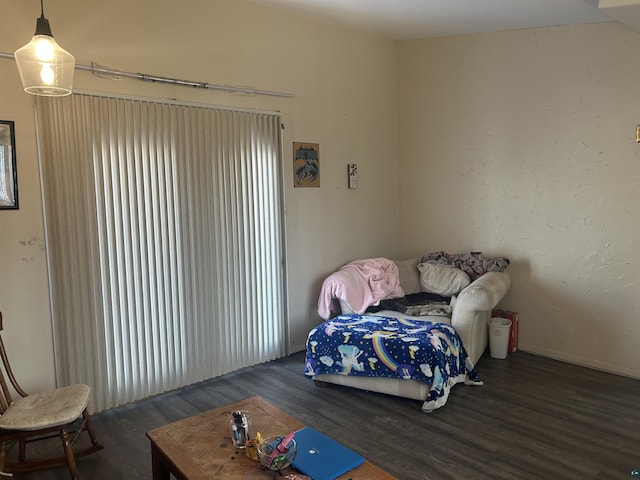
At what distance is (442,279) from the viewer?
4402 millimetres

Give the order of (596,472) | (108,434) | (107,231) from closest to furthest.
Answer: (596,472) → (108,434) → (107,231)

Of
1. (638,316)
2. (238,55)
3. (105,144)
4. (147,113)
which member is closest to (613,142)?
(638,316)

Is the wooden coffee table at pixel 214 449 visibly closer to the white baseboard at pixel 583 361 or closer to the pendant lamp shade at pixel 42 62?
the pendant lamp shade at pixel 42 62

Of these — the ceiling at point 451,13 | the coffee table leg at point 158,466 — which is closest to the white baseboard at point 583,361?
the ceiling at point 451,13

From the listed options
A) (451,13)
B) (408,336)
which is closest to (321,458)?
(408,336)

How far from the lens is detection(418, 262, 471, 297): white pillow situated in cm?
428

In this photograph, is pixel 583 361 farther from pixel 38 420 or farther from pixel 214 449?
pixel 38 420

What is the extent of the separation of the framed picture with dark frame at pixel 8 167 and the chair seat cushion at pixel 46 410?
1.12 m

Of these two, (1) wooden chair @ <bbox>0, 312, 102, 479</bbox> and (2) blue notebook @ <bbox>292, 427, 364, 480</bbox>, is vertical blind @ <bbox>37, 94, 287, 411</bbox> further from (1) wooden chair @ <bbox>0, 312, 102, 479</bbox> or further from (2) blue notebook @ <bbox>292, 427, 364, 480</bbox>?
(2) blue notebook @ <bbox>292, 427, 364, 480</bbox>

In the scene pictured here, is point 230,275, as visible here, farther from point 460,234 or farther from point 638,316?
point 638,316

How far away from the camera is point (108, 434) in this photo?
2.98m

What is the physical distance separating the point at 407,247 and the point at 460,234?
2.16 ft

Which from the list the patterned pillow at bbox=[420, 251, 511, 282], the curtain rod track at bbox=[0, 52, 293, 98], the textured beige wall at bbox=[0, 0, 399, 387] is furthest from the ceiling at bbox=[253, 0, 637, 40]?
the patterned pillow at bbox=[420, 251, 511, 282]

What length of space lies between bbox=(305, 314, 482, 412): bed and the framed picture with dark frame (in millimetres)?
2153
